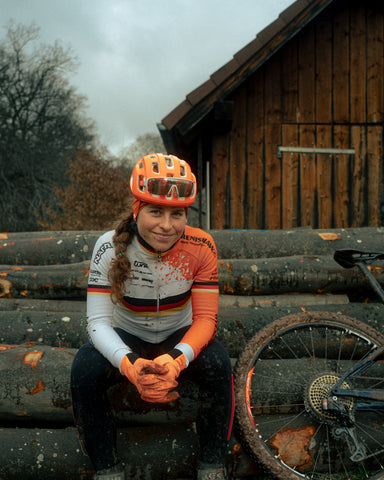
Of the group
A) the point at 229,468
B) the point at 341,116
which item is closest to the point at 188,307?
the point at 229,468

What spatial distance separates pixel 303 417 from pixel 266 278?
52.0 inches

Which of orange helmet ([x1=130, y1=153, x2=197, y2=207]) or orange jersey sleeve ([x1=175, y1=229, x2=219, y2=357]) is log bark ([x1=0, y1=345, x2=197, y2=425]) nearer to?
orange jersey sleeve ([x1=175, y1=229, x2=219, y2=357])

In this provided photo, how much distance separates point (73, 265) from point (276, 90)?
4.97 meters

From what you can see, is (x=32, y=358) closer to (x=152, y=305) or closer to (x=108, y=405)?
(x=108, y=405)

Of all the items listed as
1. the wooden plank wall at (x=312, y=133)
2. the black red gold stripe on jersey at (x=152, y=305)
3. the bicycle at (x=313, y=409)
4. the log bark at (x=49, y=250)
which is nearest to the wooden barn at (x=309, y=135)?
the wooden plank wall at (x=312, y=133)

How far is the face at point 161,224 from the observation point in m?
1.91

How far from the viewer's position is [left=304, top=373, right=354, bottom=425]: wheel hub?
2.08 m

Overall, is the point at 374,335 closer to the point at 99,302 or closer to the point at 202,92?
the point at 99,302

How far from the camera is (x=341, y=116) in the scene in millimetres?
6980

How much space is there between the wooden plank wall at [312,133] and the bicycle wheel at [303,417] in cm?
462

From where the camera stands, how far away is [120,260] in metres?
1.92

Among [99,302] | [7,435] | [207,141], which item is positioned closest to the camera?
[99,302]

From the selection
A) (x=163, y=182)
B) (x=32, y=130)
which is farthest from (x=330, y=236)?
(x=32, y=130)

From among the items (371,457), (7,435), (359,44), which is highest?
(359,44)
